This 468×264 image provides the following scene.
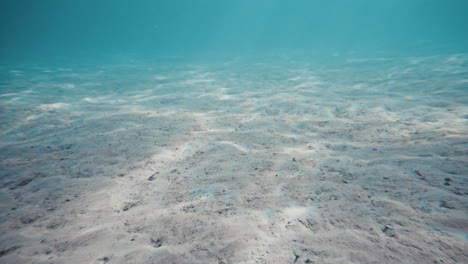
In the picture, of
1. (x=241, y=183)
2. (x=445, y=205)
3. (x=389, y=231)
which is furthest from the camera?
(x=241, y=183)

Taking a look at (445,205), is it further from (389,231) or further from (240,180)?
(240,180)

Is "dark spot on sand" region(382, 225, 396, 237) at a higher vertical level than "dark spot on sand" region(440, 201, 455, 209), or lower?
lower

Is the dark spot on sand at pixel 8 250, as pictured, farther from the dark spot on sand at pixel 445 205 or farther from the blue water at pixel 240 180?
the dark spot on sand at pixel 445 205

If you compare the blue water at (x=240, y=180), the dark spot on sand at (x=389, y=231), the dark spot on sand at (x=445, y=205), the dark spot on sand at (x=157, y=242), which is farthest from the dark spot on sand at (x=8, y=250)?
the dark spot on sand at (x=445, y=205)

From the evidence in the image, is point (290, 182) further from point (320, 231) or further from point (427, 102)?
point (427, 102)

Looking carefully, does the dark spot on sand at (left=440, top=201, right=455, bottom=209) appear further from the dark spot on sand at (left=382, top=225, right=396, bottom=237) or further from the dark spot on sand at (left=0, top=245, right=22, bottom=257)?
the dark spot on sand at (left=0, top=245, right=22, bottom=257)

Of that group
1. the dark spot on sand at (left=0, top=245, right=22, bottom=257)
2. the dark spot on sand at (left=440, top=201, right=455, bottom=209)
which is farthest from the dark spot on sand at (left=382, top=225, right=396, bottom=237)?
the dark spot on sand at (left=0, top=245, right=22, bottom=257)

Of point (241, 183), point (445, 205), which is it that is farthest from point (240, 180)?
point (445, 205)

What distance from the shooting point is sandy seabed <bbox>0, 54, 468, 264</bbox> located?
194cm

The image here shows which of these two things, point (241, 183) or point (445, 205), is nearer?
point (445, 205)

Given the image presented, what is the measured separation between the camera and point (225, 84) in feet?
32.4

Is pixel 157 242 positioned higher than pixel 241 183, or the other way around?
pixel 241 183

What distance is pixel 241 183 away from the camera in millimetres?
2930

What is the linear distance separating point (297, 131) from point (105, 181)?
350 centimetres
